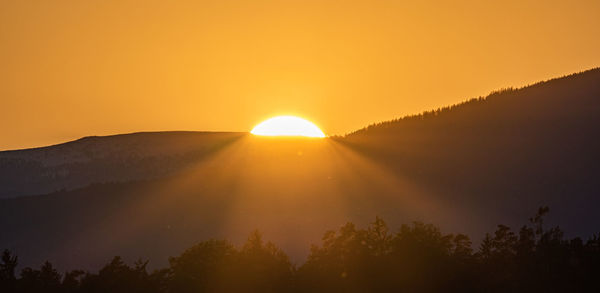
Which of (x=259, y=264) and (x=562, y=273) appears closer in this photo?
(x=562, y=273)

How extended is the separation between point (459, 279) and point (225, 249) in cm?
2262

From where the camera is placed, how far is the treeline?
71.9 metres

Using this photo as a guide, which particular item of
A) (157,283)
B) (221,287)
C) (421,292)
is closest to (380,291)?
(421,292)

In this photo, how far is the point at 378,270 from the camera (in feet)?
252

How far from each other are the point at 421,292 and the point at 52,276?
104 feet

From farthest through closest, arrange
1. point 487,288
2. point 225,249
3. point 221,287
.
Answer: point 225,249 → point 221,287 → point 487,288

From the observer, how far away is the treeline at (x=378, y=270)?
71.9 m

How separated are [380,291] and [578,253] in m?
15.2

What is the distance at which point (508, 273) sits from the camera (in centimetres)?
7281

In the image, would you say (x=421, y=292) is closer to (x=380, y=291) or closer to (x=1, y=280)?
(x=380, y=291)

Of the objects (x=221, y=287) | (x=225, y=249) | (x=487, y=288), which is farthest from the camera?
(x=225, y=249)

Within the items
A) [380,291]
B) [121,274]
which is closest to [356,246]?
[380,291]

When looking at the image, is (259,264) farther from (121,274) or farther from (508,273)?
(508,273)

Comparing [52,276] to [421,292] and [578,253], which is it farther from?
[578,253]
